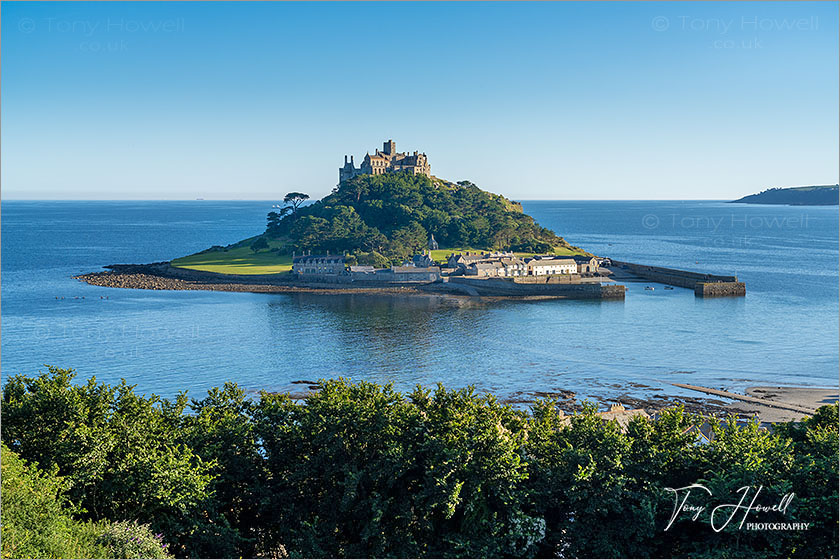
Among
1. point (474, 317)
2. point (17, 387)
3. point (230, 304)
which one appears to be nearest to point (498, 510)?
point (17, 387)

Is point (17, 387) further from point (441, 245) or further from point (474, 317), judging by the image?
point (441, 245)

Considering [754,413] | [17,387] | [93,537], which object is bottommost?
[754,413]

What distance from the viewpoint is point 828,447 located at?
1611 cm

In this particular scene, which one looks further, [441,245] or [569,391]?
[441,245]

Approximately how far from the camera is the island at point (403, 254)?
71.6 meters

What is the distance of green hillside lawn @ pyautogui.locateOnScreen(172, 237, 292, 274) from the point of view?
80812 mm

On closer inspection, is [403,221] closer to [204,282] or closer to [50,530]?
[204,282]

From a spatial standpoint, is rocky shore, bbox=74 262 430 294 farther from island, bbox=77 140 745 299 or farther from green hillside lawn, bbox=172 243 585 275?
green hillside lawn, bbox=172 243 585 275

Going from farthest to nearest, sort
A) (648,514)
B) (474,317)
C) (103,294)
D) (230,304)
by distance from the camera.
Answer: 1. (103,294)
2. (230,304)
3. (474,317)
4. (648,514)

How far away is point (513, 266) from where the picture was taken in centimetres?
7662

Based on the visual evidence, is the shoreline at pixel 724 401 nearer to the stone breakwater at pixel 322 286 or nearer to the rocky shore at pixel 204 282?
the stone breakwater at pixel 322 286

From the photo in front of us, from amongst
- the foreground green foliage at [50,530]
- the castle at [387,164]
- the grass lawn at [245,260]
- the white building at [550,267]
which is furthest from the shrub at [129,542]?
the castle at [387,164]

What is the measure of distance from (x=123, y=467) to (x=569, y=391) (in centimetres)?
2248
